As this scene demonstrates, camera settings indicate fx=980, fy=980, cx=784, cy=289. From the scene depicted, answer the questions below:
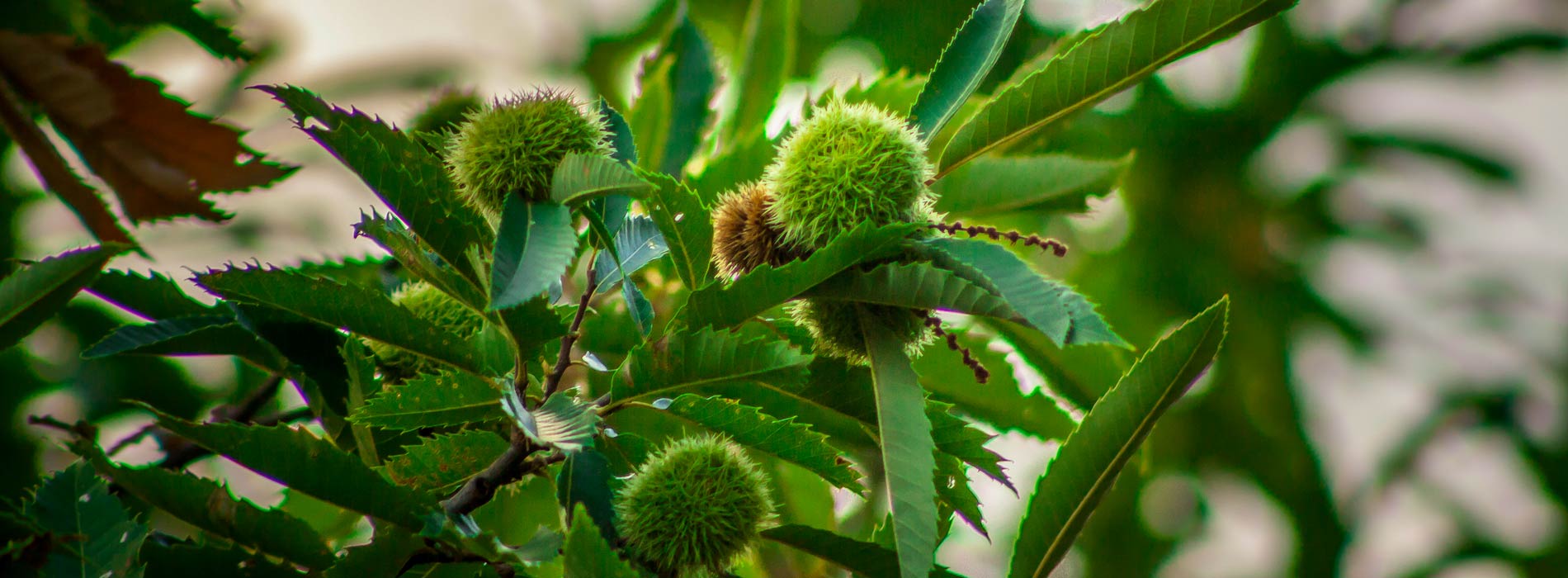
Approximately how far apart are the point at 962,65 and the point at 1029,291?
0.32 meters

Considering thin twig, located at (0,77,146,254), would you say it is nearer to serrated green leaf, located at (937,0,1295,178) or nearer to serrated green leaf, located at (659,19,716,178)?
serrated green leaf, located at (659,19,716,178)

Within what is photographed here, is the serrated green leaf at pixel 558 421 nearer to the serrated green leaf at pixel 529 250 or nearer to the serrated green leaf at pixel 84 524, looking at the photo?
the serrated green leaf at pixel 529 250

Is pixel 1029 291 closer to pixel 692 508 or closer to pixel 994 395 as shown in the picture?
pixel 692 508

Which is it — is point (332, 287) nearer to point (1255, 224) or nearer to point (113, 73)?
point (113, 73)

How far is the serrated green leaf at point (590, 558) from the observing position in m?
0.66

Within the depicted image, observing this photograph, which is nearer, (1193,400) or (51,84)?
(51,84)

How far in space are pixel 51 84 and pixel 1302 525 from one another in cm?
294

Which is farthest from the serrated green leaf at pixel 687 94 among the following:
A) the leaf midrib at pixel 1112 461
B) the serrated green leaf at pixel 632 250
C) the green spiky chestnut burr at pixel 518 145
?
the leaf midrib at pixel 1112 461

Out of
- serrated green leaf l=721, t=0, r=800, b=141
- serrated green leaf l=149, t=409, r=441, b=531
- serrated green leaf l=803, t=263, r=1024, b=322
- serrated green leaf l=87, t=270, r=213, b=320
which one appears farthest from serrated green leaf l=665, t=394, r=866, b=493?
serrated green leaf l=721, t=0, r=800, b=141

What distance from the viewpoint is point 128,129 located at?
2.87ft

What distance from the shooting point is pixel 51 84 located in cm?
86

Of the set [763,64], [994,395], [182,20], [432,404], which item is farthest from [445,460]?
[763,64]

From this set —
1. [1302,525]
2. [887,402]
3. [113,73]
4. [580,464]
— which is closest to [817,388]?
[887,402]

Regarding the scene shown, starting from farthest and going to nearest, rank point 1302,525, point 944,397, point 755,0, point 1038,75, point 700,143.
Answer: point 1302,525
point 755,0
point 700,143
point 944,397
point 1038,75
